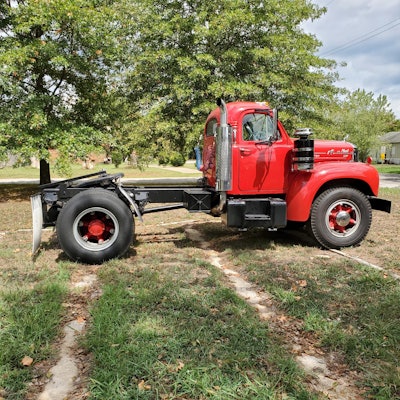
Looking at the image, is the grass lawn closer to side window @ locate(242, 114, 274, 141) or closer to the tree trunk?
side window @ locate(242, 114, 274, 141)

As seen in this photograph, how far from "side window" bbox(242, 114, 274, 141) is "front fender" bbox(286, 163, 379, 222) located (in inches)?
29.4

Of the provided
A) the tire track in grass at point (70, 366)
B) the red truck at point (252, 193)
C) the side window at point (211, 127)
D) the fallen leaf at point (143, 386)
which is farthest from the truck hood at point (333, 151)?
the fallen leaf at point (143, 386)

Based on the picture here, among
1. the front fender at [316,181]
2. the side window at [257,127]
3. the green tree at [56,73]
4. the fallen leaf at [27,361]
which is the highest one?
Answer: the green tree at [56,73]

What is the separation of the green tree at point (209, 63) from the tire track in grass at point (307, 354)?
904 centimetres

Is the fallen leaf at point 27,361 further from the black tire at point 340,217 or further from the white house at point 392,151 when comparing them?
the white house at point 392,151

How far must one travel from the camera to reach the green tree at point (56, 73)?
1044 centimetres

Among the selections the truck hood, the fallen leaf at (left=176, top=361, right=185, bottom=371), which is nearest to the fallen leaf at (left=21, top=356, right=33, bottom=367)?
the fallen leaf at (left=176, top=361, right=185, bottom=371)

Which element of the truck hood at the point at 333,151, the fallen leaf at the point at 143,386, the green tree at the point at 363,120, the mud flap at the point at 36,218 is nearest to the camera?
the fallen leaf at the point at 143,386

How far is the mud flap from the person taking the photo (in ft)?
17.1

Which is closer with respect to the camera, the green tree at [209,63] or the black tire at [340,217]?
the black tire at [340,217]

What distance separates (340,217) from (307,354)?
3282mm

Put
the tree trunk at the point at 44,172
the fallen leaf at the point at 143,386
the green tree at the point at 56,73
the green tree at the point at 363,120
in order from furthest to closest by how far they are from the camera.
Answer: the green tree at the point at 363,120 → the tree trunk at the point at 44,172 → the green tree at the point at 56,73 → the fallen leaf at the point at 143,386

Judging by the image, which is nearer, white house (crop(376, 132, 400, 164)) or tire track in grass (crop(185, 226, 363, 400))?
tire track in grass (crop(185, 226, 363, 400))

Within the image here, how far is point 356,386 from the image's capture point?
2578 mm
